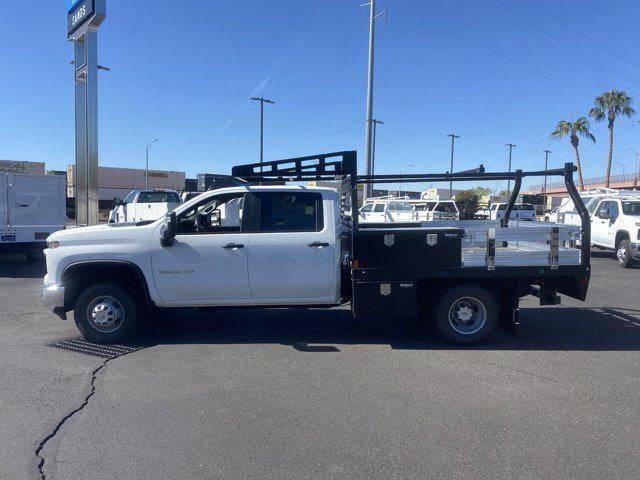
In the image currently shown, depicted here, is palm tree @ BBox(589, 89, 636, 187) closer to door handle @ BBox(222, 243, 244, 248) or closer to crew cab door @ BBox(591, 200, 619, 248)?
crew cab door @ BBox(591, 200, 619, 248)

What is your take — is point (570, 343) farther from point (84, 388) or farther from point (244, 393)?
point (84, 388)

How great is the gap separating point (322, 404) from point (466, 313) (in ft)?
8.53

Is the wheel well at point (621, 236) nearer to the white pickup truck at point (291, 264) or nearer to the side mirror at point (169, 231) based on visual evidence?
the white pickup truck at point (291, 264)

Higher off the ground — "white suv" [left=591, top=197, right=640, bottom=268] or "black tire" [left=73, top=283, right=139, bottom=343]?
"white suv" [left=591, top=197, right=640, bottom=268]

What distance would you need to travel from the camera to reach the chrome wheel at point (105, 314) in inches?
254

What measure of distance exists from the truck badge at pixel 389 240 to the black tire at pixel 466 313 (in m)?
0.91

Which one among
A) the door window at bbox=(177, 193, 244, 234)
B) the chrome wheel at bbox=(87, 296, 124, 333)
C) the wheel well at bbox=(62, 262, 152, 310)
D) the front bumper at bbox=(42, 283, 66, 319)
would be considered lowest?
the chrome wheel at bbox=(87, 296, 124, 333)

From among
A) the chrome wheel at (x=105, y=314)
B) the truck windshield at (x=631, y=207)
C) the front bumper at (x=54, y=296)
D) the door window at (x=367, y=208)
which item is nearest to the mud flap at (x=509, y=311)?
the chrome wheel at (x=105, y=314)

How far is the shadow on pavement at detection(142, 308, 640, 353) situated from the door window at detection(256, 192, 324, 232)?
1.44 m

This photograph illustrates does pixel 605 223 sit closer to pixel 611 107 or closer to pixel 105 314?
pixel 105 314

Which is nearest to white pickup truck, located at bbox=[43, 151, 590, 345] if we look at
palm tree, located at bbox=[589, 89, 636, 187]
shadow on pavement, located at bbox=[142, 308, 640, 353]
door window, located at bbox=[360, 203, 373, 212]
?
shadow on pavement, located at bbox=[142, 308, 640, 353]

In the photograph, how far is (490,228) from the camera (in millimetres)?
6465

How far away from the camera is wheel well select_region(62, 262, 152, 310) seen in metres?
6.36

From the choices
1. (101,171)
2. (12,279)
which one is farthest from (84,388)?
(101,171)
